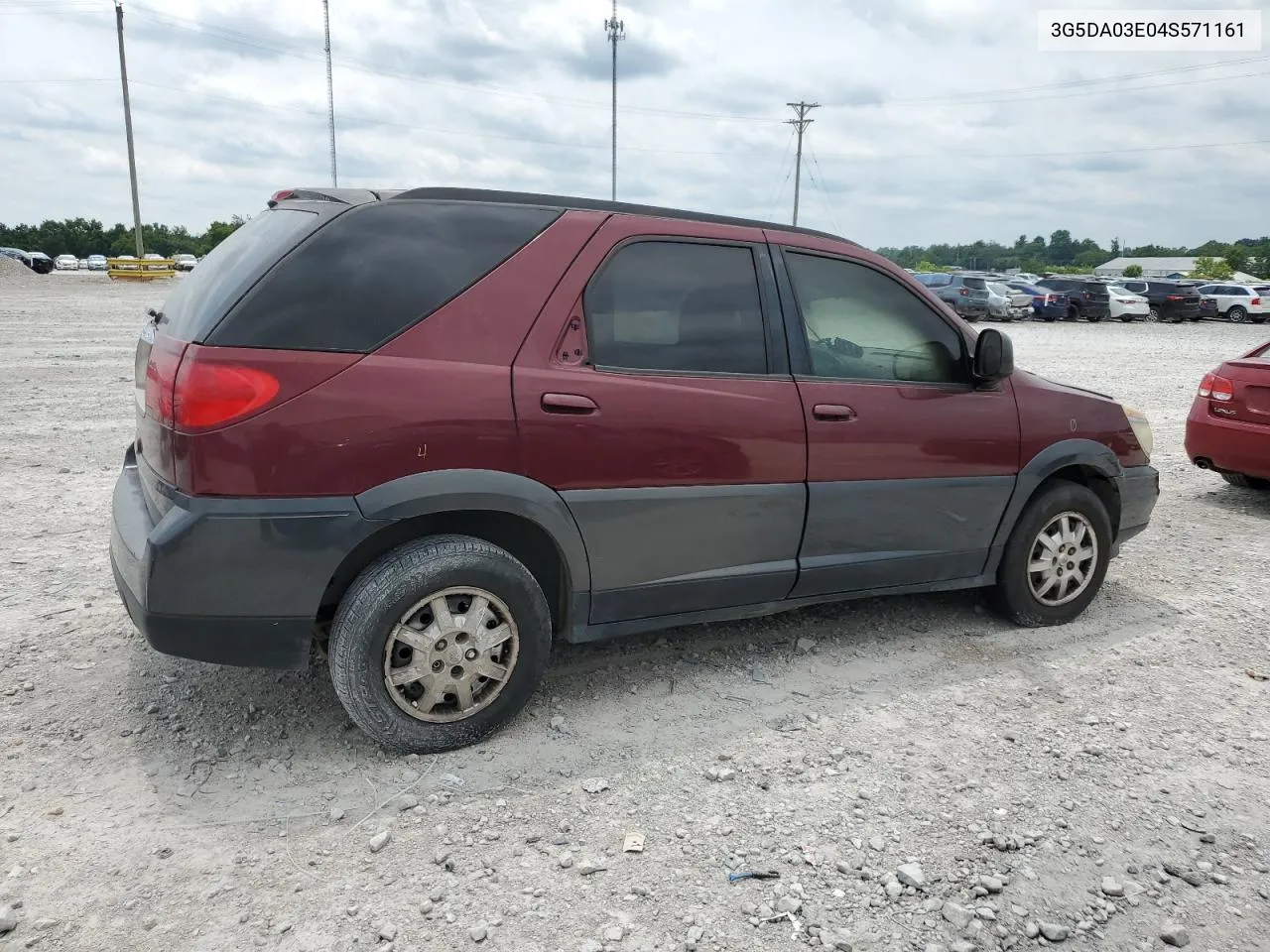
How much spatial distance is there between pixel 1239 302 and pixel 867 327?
1550 inches

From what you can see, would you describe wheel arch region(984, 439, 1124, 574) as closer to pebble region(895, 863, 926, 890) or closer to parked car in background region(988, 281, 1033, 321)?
pebble region(895, 863, 926, 890)

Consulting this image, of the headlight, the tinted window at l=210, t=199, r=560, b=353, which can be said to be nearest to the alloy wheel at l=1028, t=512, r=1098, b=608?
the headlight

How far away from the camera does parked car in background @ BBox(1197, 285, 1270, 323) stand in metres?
36.0

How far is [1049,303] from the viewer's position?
34219mm

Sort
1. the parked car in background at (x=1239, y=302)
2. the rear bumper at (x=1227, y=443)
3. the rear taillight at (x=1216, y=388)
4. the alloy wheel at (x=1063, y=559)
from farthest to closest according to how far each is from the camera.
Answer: the parked car in background at (x=1239, y=302) → the rear taillight at (x=1216, y=388) → the rear bumper at (x=1227, y=443) → the alloy wheel at (x=1063, y=559)

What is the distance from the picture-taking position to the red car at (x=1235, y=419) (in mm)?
6973

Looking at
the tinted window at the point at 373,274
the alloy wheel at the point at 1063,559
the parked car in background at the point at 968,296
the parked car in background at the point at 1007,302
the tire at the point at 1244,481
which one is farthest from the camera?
the parked car in background at the point at 1007,302

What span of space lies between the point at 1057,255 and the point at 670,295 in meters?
162

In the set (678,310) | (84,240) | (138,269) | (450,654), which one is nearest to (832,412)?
(678,310)

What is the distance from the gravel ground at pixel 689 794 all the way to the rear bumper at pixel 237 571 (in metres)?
0.50

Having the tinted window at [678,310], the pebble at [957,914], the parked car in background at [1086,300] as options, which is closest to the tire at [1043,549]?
the tinted window at [678,310]

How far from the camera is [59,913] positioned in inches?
98.5

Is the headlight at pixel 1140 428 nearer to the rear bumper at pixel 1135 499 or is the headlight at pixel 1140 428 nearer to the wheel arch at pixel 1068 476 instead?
the rear bumper at pixel 1135 499

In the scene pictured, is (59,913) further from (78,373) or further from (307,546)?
(78,373)
